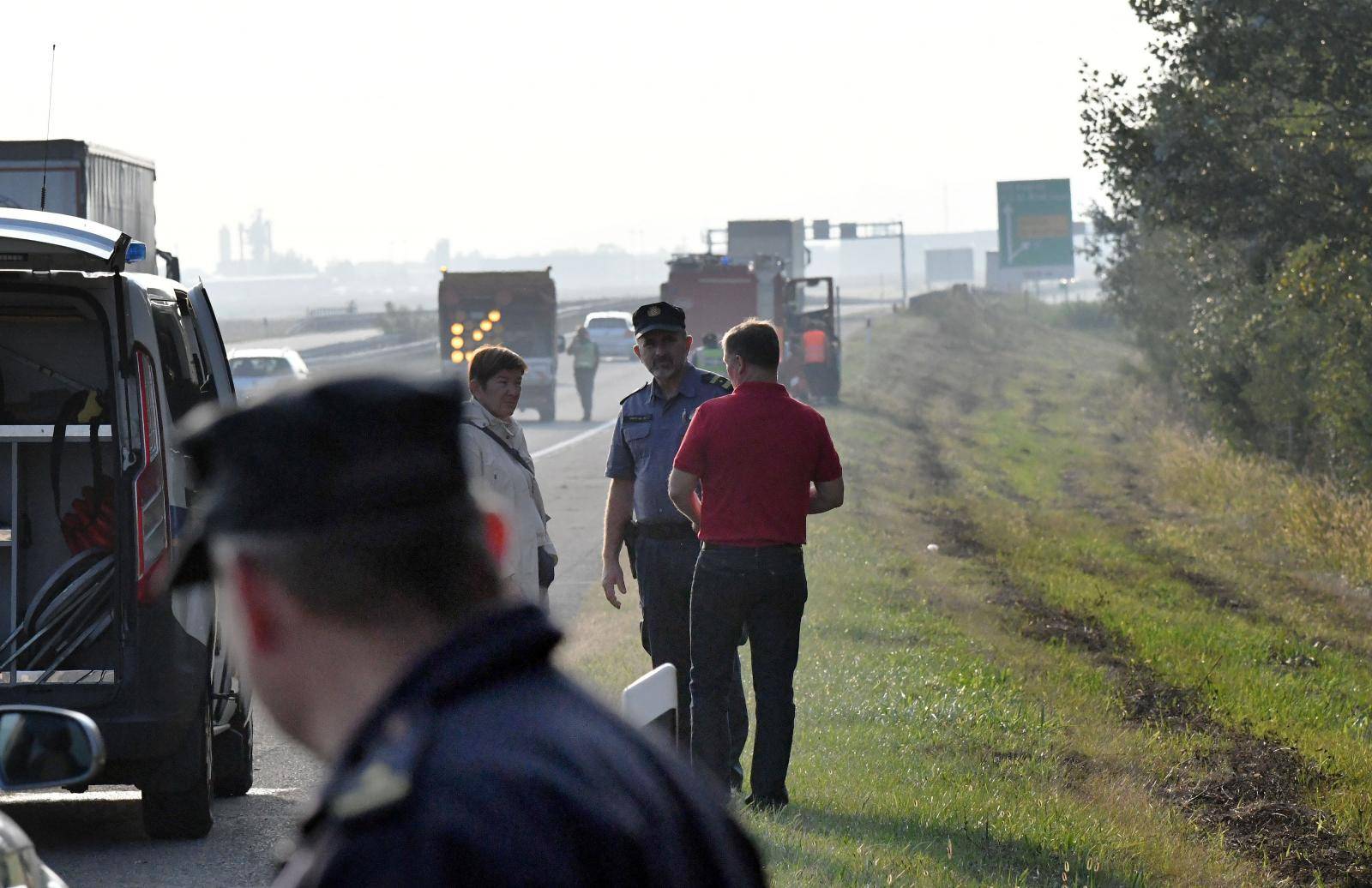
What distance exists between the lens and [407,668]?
1.67 meters

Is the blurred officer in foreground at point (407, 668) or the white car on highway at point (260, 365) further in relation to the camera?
the white car on highway at point (260, 365)

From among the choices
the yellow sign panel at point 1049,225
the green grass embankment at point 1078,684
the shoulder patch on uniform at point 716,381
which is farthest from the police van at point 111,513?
the yellow sign panel at point 1049,225

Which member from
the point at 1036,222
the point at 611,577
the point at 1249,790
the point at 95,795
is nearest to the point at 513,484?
the point at 611,577

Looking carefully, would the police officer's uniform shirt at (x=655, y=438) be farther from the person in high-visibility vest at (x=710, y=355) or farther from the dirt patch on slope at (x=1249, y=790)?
the person in high-visibility vest at (x=710, y=355)

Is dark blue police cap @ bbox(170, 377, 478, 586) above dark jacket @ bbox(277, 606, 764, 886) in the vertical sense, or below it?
above

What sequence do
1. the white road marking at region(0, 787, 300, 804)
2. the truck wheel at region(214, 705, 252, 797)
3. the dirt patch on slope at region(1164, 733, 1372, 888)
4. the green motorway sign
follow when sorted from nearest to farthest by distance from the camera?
the truck wheel at region(214, 705, 252, 797), the white road marking at region(0, 787, 300, 804), the dirt patch on slope at region(1164, 733, 1372, 888), the green motorway sign

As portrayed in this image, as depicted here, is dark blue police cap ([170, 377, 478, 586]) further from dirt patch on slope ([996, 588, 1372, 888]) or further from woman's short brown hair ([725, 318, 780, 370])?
dirt patch on slope ([996, 588, 1372, 888])

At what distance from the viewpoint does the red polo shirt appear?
6.92m

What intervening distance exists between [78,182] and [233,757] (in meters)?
6.61

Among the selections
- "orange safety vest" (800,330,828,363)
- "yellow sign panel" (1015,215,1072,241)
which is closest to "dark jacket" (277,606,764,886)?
"orange safety vest" (800,330,828,363)

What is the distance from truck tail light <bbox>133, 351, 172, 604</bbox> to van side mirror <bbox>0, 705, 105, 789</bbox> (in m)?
3.56

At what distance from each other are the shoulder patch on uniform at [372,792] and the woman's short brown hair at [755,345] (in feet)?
17.4

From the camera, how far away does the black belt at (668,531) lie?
7.50 m

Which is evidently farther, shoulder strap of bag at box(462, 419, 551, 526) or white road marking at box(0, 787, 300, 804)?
white road marking at box(0, 787, 300, 804)
